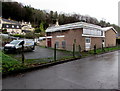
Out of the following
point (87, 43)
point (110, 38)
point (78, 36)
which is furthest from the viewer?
point (110, 38)

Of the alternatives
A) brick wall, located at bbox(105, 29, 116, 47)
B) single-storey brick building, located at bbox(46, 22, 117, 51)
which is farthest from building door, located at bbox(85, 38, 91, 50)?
brick wall, located at bbox(105, 29, 116, 47)

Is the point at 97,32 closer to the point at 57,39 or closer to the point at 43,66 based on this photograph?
the point at 57,39

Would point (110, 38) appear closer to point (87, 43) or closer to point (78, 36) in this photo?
point (87, 43)

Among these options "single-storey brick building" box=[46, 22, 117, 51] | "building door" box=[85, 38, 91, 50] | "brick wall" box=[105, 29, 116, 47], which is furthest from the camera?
"brick wall" box=[105, 29, 116, 47]

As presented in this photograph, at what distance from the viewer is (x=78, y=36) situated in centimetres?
1844

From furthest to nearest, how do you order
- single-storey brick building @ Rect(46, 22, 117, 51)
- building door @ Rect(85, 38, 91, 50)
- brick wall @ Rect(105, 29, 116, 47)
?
brick wall @ Rect(105, 29, 116, 47), building door @ Rect(85, 38, 91, 50), single-storey brick building @ Rect(46, 22, 117, 51)

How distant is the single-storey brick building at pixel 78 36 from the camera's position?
1838 centimetres

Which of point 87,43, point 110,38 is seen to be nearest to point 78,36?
point 87,43

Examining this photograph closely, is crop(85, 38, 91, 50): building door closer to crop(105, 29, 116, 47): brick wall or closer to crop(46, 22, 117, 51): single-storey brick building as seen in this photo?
crop(46, 22, 117, 51): single-storey brick building

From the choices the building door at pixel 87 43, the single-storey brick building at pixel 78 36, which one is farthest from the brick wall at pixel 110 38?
the building door at pixel 87 43

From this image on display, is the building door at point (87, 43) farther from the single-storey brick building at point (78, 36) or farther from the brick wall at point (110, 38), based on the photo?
the brick wall at point (110, 38)

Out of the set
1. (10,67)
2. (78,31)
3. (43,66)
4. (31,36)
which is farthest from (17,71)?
(31,36)

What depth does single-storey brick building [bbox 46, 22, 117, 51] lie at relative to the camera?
1838 centimetres

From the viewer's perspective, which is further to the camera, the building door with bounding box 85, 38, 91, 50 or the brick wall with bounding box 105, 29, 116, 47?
the brick wall with bounding box 105, 29, 116, 47
